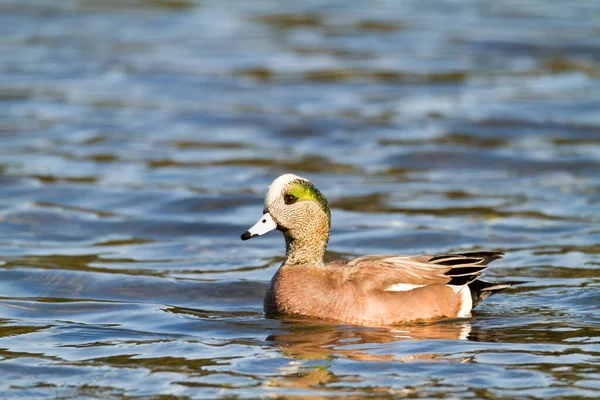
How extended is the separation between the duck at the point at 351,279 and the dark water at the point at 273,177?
16cm

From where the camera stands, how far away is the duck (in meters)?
7.86

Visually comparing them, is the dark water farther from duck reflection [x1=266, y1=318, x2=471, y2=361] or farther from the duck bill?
the duck bill

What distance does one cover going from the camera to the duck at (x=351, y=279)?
7.86 meters

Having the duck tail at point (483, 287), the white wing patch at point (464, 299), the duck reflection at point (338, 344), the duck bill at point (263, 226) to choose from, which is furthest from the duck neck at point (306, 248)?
the duck tail at point (483, 287)

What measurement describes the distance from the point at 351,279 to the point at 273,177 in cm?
527

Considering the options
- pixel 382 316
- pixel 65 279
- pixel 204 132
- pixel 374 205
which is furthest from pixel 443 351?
pixel 204 132

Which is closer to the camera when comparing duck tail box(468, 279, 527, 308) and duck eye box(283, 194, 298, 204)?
duck eye box(283, 194, 298, 204)

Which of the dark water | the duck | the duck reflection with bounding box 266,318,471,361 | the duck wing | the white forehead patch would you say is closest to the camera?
the dark water

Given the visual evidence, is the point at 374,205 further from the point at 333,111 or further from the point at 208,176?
the point at 333,111

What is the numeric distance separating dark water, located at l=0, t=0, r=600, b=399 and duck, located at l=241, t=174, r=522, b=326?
0.16 m

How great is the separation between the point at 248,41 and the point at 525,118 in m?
7.06

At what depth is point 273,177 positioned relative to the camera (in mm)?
13102

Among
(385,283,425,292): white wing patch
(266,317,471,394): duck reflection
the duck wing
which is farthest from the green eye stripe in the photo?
(266,317,471,394): duck reflection

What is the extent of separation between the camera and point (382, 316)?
7840 mm
